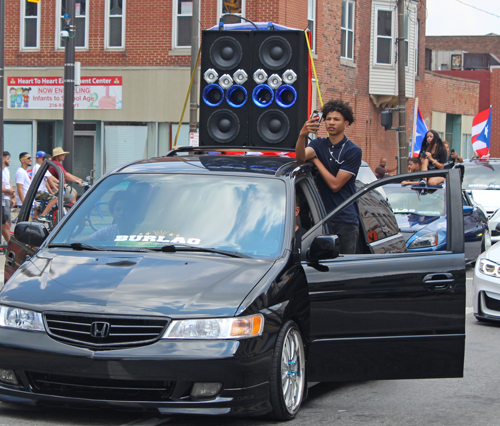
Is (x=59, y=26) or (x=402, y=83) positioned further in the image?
(x=59, y=26)

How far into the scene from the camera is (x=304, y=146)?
264 inches

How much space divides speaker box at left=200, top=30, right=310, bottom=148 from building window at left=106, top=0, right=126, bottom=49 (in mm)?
16952

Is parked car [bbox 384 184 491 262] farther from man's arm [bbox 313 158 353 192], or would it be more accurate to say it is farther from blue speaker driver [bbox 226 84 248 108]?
man's arm [bbox 313 158 353 192]

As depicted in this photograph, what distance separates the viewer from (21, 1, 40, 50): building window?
27.8 meters

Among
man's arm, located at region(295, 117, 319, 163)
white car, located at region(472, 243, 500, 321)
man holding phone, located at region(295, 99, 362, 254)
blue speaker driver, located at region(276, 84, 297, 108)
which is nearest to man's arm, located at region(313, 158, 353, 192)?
man holding phone, located at region(295, 99, 362, 254)

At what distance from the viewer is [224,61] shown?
1077cm

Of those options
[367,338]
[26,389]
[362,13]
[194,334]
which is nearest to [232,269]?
[194,334]

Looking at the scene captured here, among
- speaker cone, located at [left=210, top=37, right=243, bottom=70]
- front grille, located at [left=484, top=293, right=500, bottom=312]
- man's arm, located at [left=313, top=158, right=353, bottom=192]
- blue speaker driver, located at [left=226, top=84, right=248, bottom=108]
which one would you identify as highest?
speaker cone, located at [left=210, top=37, right=243, bottom=70]

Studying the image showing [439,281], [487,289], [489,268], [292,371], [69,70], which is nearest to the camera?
[292,371]

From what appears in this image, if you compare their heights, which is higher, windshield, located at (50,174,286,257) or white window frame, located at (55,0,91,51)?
white window frame, located at (55,0,91,51)

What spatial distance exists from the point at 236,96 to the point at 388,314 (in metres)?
5.59

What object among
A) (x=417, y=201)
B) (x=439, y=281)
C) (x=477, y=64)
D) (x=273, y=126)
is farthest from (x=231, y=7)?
(x=477, y=64)

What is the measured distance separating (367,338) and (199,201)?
1.47 metres

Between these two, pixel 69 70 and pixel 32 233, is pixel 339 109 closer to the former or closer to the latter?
pixel 32 233
